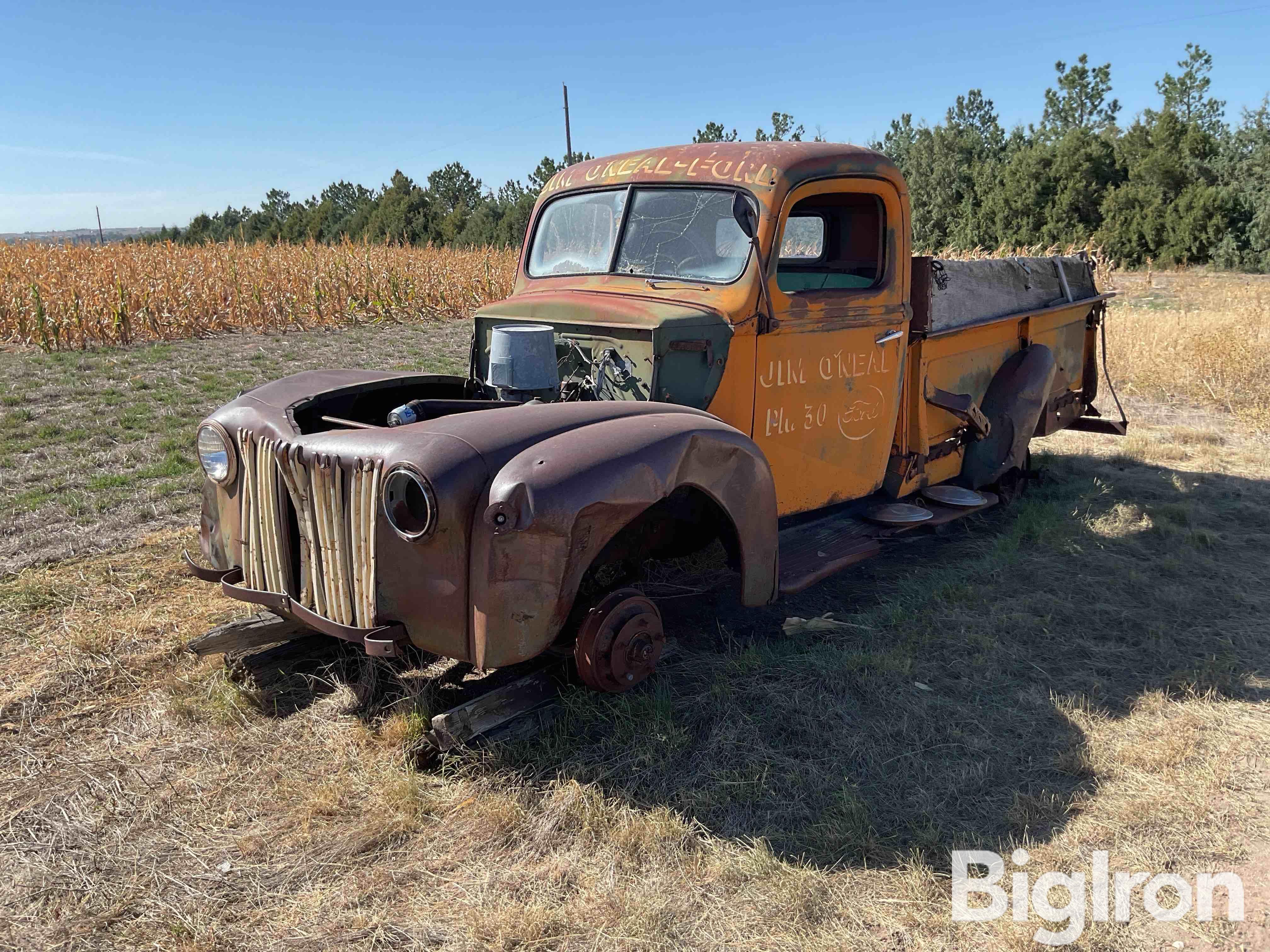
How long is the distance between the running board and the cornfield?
1107cm

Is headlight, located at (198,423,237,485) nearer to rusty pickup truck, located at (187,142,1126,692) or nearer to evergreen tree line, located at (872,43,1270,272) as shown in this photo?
rusty pickup truck, located at (187,142,1126,692)

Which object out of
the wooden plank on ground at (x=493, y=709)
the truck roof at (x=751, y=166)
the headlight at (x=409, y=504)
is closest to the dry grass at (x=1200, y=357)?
the truck roof at (x=751, y=166)

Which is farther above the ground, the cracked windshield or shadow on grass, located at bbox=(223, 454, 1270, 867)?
the cracked windshield

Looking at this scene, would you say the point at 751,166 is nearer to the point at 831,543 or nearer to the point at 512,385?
the point at 512,385

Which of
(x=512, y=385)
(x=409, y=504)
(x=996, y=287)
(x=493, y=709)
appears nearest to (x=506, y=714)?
(x=493, y=709)

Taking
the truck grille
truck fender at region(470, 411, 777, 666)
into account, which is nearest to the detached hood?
truck fender at region(470, 411, 777, 666)

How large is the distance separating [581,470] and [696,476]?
518 mm

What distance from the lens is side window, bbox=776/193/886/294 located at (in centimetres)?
485

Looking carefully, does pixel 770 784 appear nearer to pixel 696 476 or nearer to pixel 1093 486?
pixel 696 476

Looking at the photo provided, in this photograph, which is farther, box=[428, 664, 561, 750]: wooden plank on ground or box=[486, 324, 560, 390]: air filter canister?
box=[486, 324, 560, 390]: air filter canister

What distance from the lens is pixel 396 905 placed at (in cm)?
252

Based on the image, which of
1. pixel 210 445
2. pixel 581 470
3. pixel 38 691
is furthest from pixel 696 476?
pixel 38 691

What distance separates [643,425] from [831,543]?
1613 mm

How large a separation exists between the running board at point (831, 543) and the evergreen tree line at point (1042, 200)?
56.3 ft
